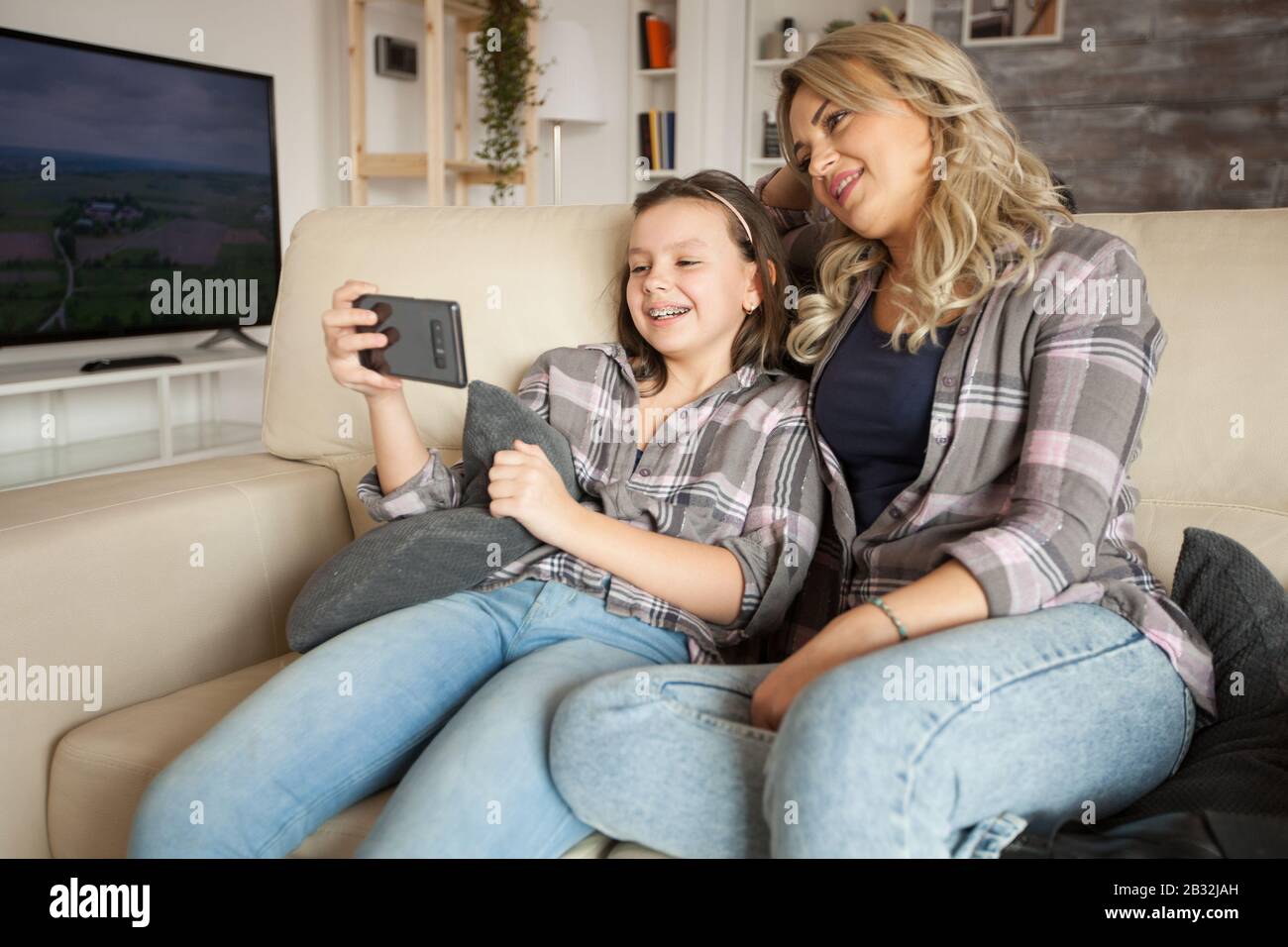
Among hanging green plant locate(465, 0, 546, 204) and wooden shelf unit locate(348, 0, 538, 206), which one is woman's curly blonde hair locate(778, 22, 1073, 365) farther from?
hanging green plant locate(465, 0, 546, 204)

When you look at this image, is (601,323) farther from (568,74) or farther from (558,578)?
(568,74)

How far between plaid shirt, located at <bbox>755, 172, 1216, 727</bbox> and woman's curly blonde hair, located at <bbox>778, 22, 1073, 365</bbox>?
29 millimetres

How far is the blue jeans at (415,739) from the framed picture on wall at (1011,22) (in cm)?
368

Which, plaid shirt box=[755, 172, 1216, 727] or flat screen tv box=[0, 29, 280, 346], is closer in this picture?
plaid shirt box=[755, 172, 1216, 727]

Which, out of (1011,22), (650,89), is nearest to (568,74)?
(650,89)

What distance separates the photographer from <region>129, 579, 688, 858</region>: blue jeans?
0.98 m

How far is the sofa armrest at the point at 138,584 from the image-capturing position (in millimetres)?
1244

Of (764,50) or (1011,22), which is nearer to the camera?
(1011,22)

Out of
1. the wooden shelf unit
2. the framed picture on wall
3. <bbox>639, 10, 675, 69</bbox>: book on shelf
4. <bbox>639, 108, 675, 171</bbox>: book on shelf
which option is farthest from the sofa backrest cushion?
<bbox>639, 10, 675, 69</bbox>: book on shelf

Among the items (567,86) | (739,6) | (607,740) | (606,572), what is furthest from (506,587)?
(739,6)

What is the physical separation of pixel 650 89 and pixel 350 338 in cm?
428

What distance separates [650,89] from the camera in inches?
205
